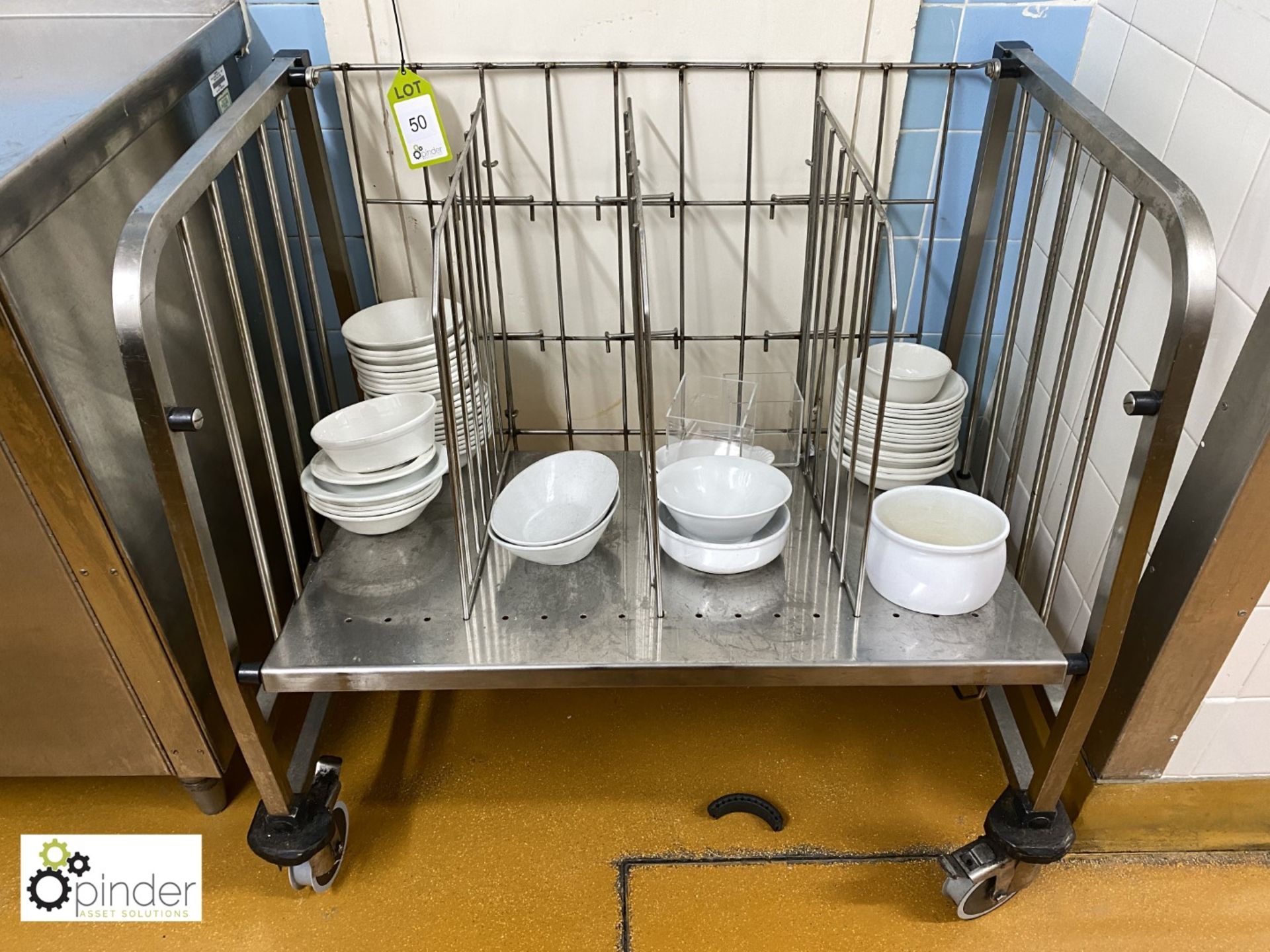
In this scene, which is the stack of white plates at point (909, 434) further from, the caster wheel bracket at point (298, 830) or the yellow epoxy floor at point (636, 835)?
the caster wheel bracket at point (298, 830)

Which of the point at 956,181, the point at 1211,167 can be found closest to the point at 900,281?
the point at 956,181

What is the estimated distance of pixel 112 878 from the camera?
3.65 feet

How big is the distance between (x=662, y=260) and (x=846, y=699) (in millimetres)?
661

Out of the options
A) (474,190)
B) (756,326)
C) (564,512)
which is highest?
(474,190)

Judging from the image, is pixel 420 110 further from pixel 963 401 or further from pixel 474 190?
pixel 963 401

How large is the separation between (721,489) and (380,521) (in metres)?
0.40

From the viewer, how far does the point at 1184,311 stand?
2.41ft

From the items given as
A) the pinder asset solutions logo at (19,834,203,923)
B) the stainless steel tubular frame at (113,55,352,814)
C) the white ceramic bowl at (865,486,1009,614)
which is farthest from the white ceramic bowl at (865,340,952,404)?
the pinder asset solutions logo at (19,834,203,923)

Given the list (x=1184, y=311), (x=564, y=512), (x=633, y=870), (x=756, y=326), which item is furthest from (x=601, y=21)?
(x=633, y=870)

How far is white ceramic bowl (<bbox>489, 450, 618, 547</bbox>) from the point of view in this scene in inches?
44.5

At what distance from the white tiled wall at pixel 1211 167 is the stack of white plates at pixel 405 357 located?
0.74 metres

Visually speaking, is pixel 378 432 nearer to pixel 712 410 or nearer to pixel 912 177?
pixel 712 410

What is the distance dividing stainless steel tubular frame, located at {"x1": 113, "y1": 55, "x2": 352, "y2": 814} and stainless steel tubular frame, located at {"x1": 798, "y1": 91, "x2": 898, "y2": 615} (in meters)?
0.59

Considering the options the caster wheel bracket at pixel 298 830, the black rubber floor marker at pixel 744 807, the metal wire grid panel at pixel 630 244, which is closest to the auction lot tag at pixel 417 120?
the metal wire grid panel at pixel 630 244
